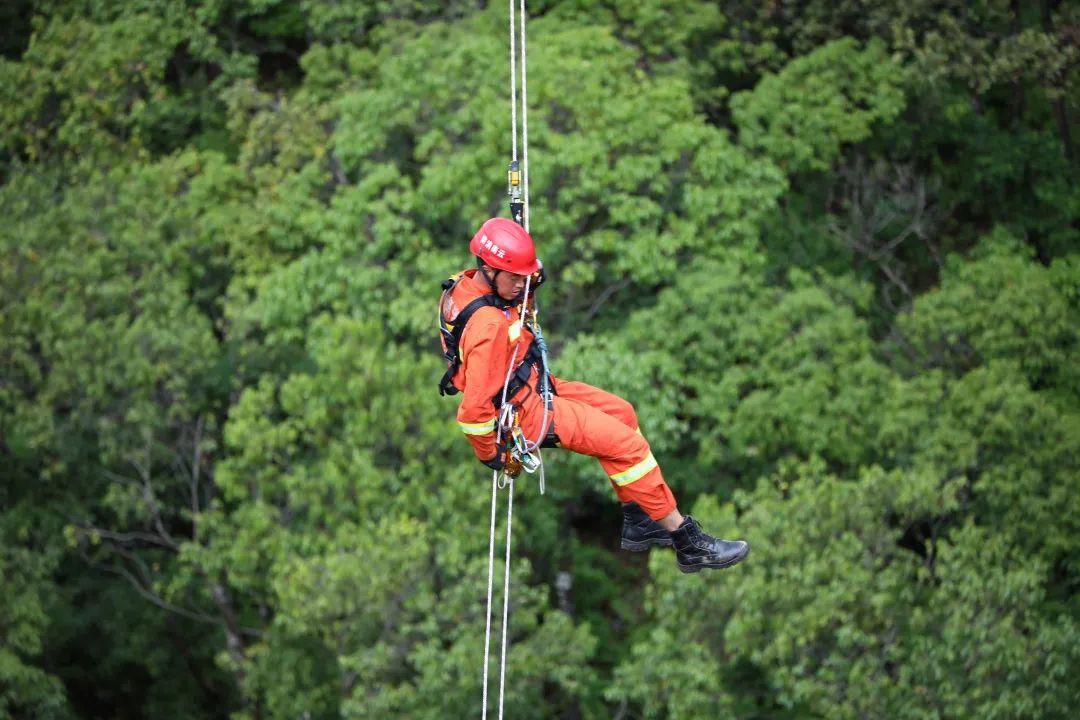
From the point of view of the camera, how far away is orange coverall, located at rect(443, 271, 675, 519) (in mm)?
6309

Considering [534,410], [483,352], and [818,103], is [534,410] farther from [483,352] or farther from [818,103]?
[818,103]

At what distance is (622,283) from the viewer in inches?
Result: 666

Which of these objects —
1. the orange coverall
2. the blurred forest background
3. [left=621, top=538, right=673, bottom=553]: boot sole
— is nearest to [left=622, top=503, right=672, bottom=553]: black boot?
[left=621, top=538, right=673, bottom=553]: boot sole

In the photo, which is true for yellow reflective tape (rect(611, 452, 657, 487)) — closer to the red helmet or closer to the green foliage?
the red helmet

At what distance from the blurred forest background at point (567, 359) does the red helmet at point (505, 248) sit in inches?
326

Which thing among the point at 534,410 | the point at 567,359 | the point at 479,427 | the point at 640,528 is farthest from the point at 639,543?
the point at 567,359

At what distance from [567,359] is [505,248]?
30.1ft

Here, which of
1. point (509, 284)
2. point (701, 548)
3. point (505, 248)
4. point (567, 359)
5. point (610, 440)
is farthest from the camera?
point (567, 359)

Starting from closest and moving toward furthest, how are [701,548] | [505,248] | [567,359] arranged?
[505,248]
[701,548]
[567,359]

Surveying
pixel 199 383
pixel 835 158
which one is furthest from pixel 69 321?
pixel 835 158

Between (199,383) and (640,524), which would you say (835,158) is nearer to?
(199,383)

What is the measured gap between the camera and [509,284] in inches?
250

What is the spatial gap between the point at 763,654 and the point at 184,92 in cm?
1140

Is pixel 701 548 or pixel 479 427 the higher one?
pixel 479 427
